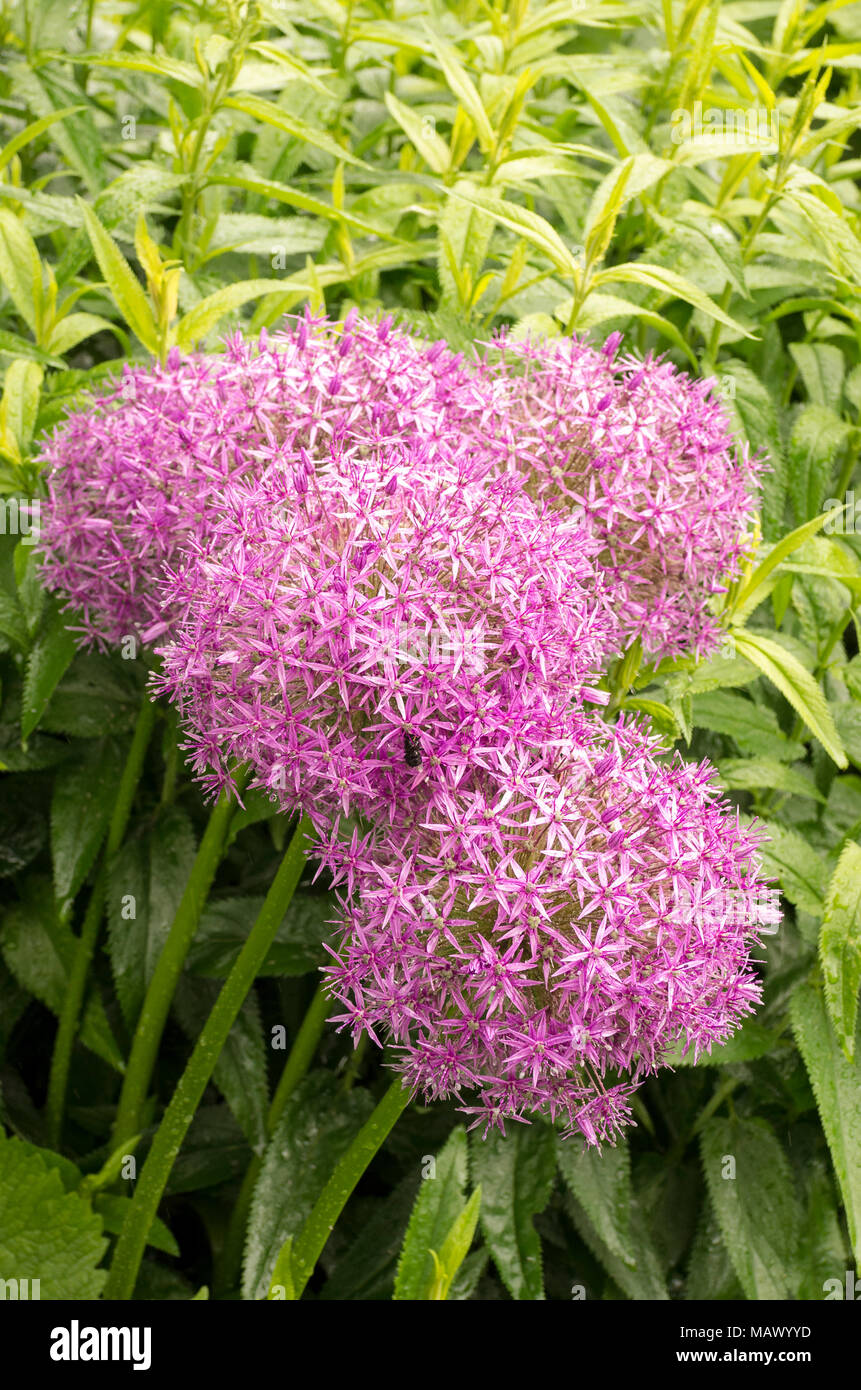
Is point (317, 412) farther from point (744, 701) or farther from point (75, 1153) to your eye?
point (75, 1153)

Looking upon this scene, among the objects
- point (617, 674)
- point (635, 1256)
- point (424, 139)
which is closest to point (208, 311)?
point (424, 139)

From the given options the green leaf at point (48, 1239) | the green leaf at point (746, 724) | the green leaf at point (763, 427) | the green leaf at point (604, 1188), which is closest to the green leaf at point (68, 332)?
→ the green leaf at point (763, 427)

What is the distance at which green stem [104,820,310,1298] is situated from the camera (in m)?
1.64

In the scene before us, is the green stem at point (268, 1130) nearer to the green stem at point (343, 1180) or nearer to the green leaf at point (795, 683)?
the green stem at point (343, 1180)

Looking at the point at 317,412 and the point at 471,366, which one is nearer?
the point at 317,412

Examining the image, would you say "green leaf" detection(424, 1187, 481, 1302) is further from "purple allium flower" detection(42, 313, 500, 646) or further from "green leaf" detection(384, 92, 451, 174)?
"green leaf" detection(384, 92, 451, 174)

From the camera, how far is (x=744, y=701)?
7.28 ft

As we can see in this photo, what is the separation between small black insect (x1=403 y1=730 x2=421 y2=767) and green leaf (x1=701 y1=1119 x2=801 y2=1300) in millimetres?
1145

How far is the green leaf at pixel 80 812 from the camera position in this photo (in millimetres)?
2059

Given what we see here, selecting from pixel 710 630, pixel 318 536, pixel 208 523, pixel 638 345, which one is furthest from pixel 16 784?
pixel 638 345

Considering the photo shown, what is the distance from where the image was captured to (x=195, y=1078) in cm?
174

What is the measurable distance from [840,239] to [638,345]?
0.57m

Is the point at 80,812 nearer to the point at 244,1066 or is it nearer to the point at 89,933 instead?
the point at 89,933

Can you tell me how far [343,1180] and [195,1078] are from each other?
273 millimetres
